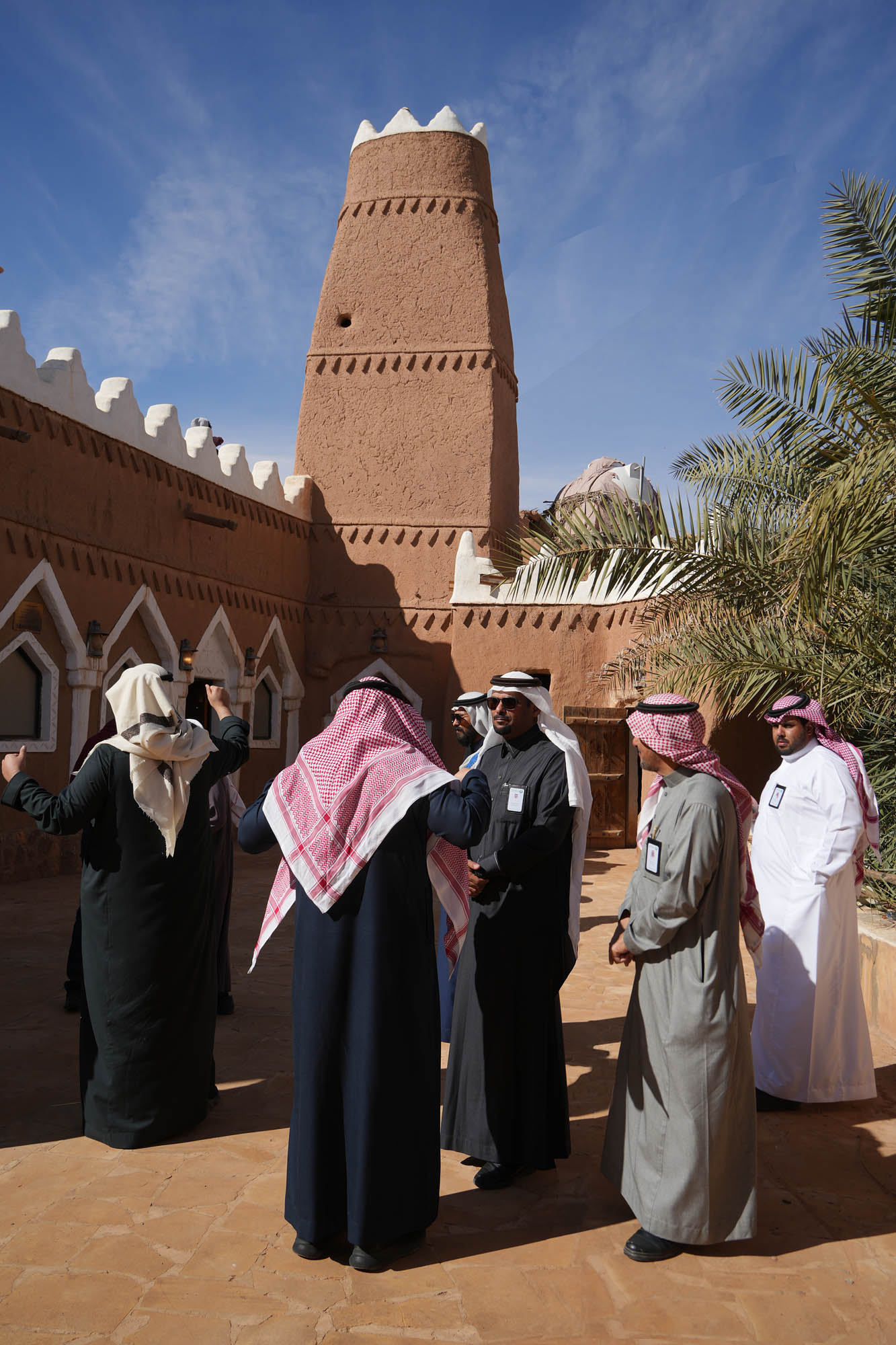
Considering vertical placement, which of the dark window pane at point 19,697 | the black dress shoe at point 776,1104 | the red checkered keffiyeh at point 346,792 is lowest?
the black dress shoe at point 776,1104

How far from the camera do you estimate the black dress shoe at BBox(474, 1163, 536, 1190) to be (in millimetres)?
3738

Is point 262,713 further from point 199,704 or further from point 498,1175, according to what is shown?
point 498,1175

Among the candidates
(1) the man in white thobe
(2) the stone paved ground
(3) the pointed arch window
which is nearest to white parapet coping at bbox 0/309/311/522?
(3) the pointed arch window

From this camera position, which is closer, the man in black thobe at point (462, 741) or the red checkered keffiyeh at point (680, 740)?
the red checkered keffiyeh at point (680, 740)

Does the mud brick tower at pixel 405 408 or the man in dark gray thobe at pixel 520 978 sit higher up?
the mud brick tower at pixel 405 408

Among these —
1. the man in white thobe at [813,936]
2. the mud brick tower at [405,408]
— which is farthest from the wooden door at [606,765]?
the man in white thobe at [813,936]

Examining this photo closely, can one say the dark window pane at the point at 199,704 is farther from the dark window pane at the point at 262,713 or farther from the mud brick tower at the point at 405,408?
the mud brick tower at the point at 405,408

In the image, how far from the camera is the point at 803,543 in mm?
6066

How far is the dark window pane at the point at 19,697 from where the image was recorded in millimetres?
10156

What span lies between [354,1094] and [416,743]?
43.7 inches

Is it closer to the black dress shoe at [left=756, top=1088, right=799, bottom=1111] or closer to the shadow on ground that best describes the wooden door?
the shadow on ground

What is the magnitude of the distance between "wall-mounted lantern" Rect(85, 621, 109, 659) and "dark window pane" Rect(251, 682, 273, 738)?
379cm

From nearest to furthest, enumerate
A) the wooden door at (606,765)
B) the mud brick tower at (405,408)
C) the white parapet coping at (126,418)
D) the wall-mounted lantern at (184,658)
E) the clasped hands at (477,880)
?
Result: the clasped hands at (477,880) < the white parapet coping at (126,418) < the wall-mounted lantern at (184,658) < the wooden door at (606,765) < the mud brick tower at (405,408)

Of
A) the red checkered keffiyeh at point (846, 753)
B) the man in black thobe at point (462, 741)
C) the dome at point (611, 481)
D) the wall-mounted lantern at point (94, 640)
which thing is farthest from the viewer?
the dome at point (611, 481)
